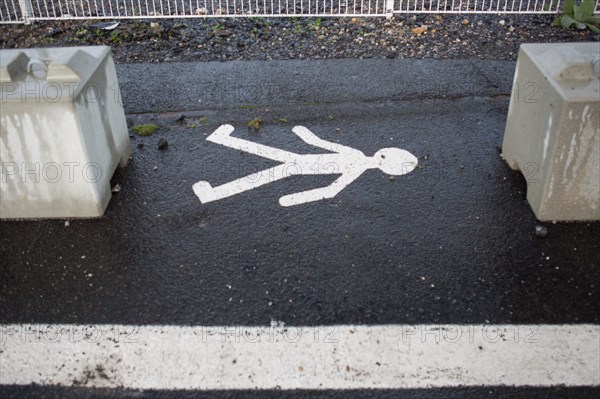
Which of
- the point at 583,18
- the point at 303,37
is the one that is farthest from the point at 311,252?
the point at 583,18

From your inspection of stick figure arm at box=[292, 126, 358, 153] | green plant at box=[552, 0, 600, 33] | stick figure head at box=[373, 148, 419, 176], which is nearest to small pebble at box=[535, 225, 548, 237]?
stick figure head at box=[373, 148, 419, 176]

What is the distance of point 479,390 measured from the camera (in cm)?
293

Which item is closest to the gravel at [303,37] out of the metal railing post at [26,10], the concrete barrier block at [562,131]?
the metal railing post at [26,10]

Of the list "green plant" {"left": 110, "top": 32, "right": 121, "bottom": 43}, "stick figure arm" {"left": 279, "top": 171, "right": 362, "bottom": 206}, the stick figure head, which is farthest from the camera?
"green plant" {"left": 110, "top": 32, "right": 121, "bottom": 43}

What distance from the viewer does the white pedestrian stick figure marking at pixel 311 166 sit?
4.34 m

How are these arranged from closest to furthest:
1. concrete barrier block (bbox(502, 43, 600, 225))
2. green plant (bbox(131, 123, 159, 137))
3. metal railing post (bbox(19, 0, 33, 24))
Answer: concrete barrier block (bbox(502, 43, 600, 225)) < green plant (bbox(131, 123, 159, 137)) < metal railing post (bbox(19, 0, 33, 24))

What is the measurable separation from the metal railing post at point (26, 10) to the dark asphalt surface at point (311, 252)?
3576mm

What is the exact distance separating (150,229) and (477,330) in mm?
2110

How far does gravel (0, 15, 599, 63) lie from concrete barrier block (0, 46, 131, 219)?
2.65 m

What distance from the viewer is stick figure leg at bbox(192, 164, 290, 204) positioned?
4.32m

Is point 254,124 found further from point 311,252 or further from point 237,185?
point 311,252

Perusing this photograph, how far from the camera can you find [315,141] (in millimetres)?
4980

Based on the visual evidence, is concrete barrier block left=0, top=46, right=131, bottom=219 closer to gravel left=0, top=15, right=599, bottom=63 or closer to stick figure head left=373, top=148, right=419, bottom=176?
stick figure head left=373, top=148, right=419, bottom=176

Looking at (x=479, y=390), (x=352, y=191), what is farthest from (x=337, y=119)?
(x=479, y=390)
